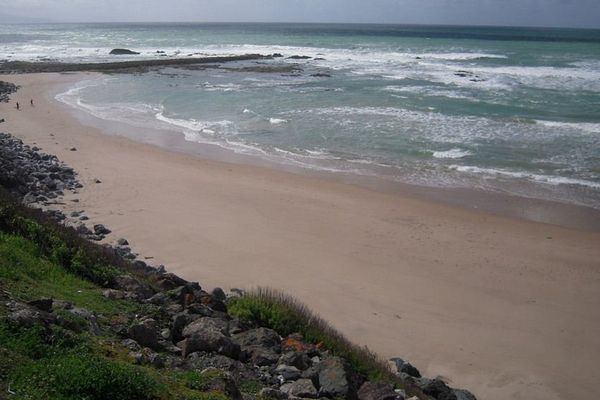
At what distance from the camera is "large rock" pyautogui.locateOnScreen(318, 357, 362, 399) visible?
16.8 feet

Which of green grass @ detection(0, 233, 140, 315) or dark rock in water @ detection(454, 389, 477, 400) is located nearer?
green grass @ detection(0, 233, 140, 315)

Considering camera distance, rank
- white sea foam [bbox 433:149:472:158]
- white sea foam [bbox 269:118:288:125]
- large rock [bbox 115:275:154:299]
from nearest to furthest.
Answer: large rock [bbox 115:275:154:299] < white sea foam [bbox 433:149:472:158] < white sea foam [bbox 269:118:288:125]

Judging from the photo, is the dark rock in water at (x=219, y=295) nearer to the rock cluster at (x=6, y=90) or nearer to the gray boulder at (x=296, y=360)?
the gray boulder at (x=296, y=360)

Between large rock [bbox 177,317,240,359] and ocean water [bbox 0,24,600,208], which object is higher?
ocean water [bbox 0,24,600,208]

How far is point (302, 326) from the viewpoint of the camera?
6.80m

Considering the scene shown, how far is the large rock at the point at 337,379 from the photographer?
5.12 meters

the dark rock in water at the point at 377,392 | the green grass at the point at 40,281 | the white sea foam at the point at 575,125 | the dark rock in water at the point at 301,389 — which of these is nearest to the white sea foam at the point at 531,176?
the white sea foam at the point at 575,125

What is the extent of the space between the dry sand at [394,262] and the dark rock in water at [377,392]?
6.35 ft

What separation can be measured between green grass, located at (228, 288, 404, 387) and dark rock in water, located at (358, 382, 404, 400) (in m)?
0.54

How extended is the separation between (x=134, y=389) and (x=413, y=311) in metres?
5.75

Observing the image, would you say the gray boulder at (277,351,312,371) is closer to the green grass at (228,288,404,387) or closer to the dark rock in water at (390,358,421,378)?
the green grass at (228,288,404,387)

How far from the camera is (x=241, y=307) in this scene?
7.07 meters

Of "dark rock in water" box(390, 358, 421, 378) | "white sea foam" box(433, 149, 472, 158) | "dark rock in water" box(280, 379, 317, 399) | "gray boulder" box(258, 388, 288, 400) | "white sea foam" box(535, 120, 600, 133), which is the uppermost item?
"white sea foam" box(535, 120, 600, 133)

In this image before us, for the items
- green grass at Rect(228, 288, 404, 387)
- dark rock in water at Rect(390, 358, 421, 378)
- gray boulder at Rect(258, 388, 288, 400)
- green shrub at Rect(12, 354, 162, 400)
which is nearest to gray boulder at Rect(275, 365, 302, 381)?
gray boulder at Rect(258, 388, 288, 400)
